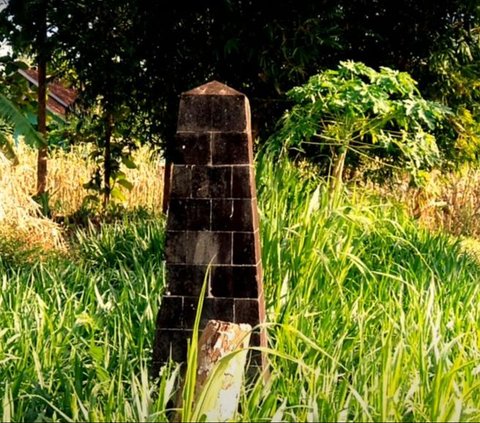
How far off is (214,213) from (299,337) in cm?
67

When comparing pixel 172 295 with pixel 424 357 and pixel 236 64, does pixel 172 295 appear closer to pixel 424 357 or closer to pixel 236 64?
pixel 424 357

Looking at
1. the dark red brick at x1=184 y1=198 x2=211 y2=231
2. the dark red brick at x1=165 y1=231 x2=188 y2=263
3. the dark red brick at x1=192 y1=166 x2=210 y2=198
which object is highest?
the dark red brick at x1=192 y1=166 x2=210 y2=198

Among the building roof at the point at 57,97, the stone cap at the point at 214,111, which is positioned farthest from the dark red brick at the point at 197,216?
the building roof at the point at 57,97

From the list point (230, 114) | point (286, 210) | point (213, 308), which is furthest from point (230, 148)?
Answer: point (286, 210)

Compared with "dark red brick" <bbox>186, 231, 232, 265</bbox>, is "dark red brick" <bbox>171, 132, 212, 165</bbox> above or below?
above

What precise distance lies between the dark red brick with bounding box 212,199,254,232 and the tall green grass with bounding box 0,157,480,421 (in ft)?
1.39

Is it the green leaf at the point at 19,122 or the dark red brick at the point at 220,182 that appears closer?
the dark red brick at the point at 220,182

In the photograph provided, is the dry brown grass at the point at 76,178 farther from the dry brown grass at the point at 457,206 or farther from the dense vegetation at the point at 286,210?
the dry brown grass at the point at 457,206

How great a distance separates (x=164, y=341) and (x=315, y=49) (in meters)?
4.74

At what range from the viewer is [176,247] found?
11.4 feet

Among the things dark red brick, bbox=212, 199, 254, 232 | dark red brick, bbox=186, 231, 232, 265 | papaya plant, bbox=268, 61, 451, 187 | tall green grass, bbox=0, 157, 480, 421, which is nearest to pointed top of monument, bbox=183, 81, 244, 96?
dark red brick, bbox=212, 199, 254, 232

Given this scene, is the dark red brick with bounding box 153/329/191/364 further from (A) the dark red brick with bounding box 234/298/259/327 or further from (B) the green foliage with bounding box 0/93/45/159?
(B) the green foliage with bounding box 0/93/45/159

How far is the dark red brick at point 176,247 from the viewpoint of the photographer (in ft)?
11.4

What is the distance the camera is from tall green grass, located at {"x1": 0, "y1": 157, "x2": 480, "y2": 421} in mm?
2857
